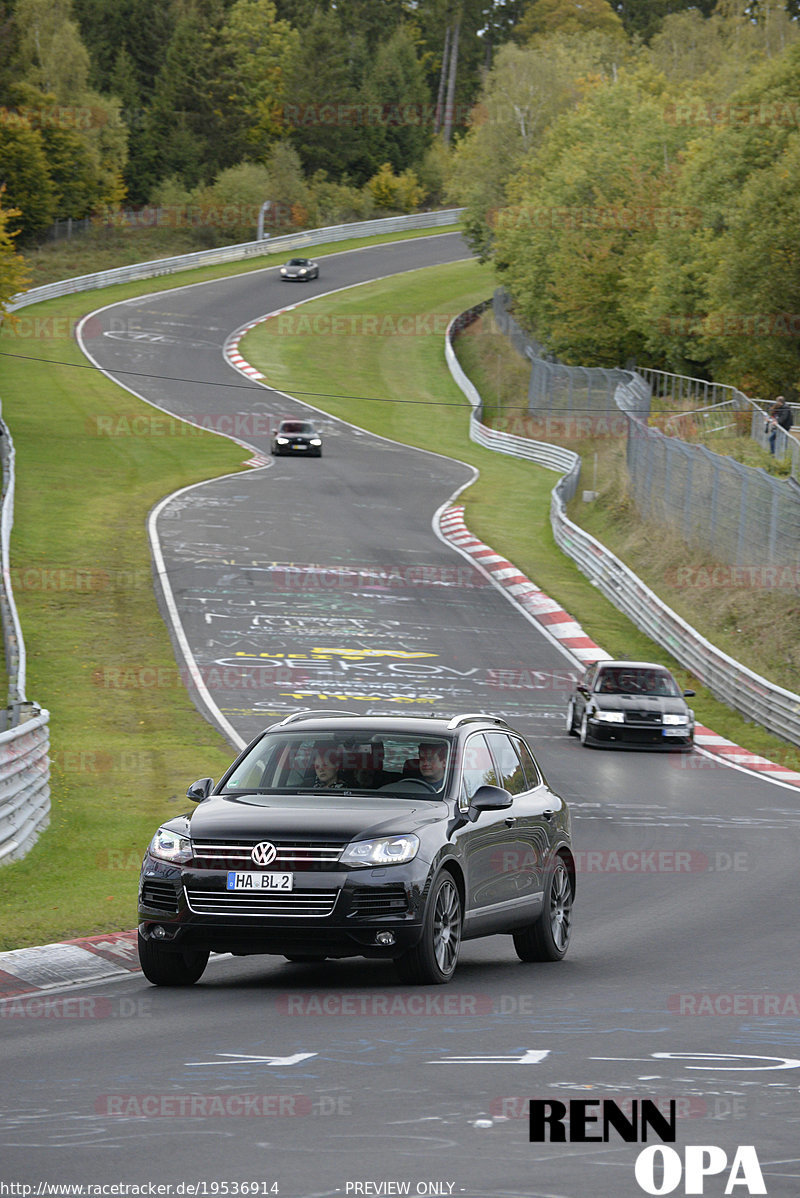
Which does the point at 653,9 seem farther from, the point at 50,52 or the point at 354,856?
the point at 354,856

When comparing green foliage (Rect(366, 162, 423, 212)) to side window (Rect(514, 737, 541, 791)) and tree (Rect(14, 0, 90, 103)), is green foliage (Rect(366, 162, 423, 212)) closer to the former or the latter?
tree (Rect(14, 0, 90, 103))

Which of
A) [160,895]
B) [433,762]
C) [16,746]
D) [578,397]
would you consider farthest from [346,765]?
[578,397]

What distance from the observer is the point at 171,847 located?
10.1 meters

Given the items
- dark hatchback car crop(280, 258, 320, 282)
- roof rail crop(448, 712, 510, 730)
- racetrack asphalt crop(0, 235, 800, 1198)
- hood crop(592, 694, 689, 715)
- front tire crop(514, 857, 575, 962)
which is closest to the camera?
racetrack asphalt crop(0, 235, 800, 1198)

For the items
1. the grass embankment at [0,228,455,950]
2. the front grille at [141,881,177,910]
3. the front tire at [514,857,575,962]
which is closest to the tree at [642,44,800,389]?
the grass embankment at [0,228,455,950]

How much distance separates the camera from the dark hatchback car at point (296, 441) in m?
56.1

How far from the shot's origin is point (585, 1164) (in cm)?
591

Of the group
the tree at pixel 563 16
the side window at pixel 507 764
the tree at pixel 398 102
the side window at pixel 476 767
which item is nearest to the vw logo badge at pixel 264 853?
the side window at pixel 476 767

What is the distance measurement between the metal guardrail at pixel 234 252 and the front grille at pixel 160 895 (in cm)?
6778

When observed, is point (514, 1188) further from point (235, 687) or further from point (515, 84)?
point (515, 84)

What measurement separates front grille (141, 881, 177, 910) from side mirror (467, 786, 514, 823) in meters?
→ 1.96

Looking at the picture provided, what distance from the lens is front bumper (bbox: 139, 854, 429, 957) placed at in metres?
9.59

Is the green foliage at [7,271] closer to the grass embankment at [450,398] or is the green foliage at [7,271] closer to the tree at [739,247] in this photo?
the grass embankment at [450,398]

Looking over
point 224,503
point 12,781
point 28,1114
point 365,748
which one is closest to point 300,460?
point 224,503
